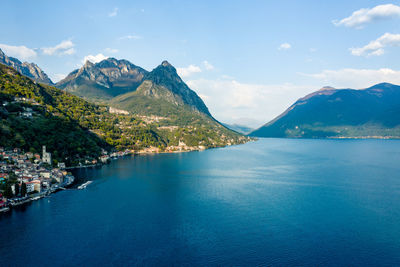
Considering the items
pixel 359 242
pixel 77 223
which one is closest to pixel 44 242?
pixel 77 223

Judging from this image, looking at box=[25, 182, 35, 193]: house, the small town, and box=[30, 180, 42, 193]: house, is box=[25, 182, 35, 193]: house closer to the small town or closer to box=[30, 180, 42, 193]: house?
the small town

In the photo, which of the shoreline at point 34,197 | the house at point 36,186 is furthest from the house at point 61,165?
the house at point 36,186

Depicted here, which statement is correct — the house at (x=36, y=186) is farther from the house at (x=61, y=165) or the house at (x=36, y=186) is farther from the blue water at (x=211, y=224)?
the house at (x=61, y=165)

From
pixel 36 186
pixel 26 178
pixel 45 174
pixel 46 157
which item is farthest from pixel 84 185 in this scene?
pixel 46 157

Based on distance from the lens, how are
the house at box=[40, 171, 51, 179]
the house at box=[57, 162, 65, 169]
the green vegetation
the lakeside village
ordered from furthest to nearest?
1. the green vegetation
2. the house at box=[57, 162, 65, 169]
3. the house at box=[40, 171, 51, 179]
4. the lakeside village

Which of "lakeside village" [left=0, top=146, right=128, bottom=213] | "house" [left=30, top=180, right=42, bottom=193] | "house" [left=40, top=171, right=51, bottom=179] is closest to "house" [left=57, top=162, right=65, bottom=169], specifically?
"lakeside village" [left=0, top=146, right=128, bottom=213]

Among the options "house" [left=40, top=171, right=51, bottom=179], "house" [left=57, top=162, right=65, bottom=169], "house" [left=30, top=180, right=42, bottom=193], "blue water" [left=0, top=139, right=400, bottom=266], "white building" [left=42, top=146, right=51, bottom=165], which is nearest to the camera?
"blue water" [left=0, top=139, right=400, bottom=266]
